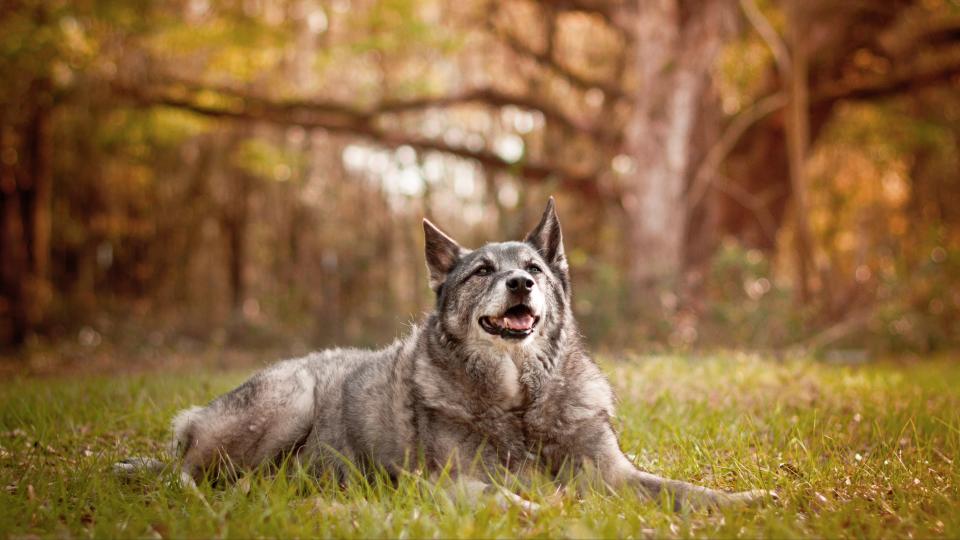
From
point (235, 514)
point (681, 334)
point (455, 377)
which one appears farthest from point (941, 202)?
point (235, 514)

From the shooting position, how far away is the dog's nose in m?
4.79

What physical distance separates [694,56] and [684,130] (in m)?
1.30

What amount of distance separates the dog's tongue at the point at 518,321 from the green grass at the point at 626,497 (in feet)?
3.19

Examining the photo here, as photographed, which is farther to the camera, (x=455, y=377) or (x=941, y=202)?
(x=941, y=202)

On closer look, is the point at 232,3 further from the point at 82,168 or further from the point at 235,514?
the point at 235,514

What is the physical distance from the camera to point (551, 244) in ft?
18.0

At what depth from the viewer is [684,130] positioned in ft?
44.8

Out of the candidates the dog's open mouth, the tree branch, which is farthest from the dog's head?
the tree branch

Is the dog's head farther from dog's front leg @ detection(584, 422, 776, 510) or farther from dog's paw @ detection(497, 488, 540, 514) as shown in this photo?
dog's paw @ detection(497, 488, 540, 514)

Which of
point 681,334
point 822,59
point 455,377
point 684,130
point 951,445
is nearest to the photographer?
point 455,377

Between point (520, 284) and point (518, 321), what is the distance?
24 centimetres

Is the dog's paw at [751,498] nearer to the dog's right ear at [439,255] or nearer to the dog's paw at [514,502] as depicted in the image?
the dog's paw at [514,502]

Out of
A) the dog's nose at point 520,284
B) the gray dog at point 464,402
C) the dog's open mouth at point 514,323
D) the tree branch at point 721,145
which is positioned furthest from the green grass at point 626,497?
the tree branch at point 721,145

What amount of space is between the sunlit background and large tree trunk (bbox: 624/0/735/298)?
4cm
